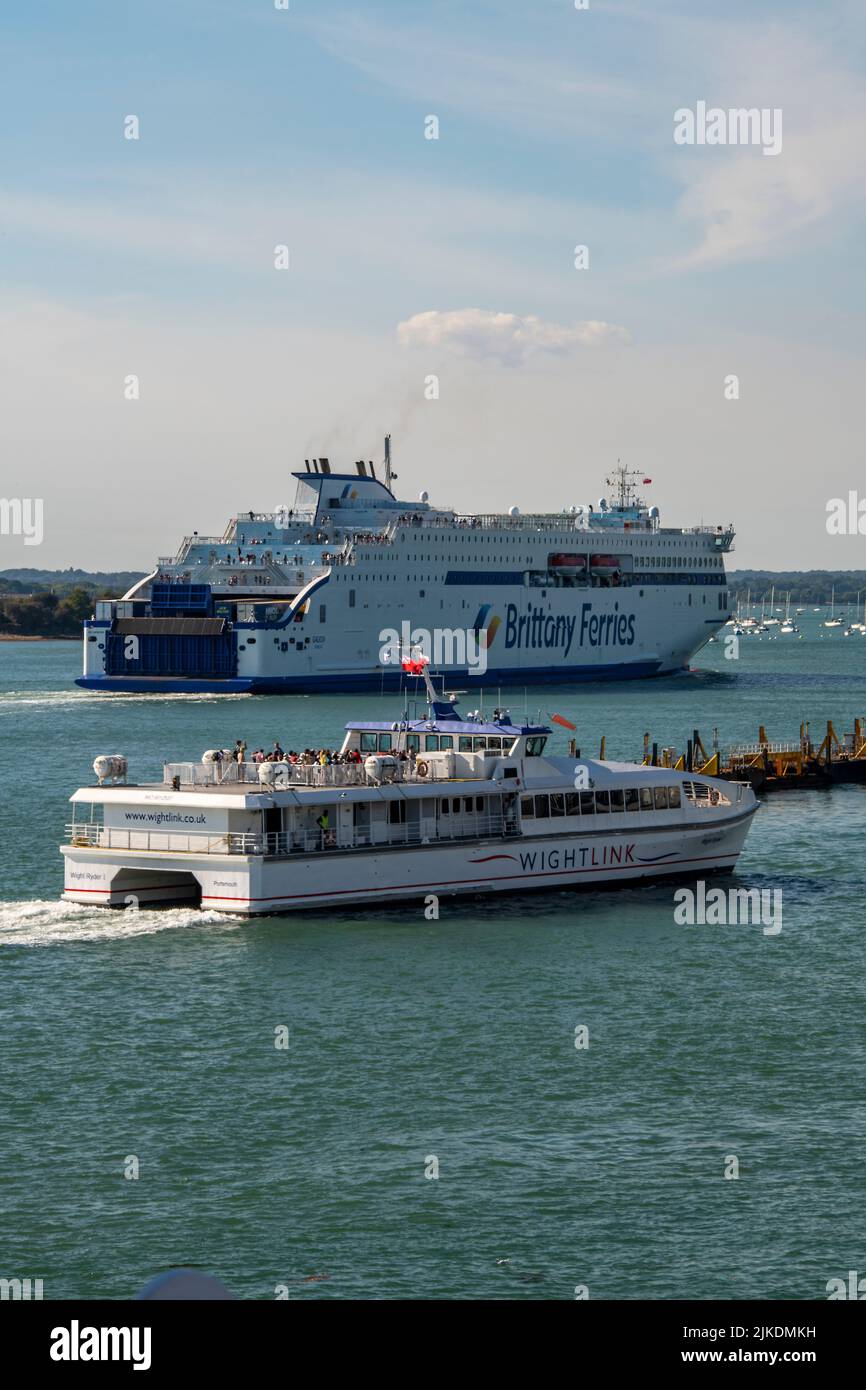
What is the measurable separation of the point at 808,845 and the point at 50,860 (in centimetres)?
2014

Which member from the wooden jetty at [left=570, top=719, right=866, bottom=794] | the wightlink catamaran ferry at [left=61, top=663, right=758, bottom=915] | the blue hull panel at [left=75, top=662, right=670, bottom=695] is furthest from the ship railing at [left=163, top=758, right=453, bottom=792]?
the blue hull panel at [left=75, top=662, right=670, bottom=695]

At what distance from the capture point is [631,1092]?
76.2 feet

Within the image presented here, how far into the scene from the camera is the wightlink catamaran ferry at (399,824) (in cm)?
3444

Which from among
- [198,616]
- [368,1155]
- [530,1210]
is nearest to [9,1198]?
[368,1155]

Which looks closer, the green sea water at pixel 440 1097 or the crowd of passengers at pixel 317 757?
the green sea water at pixel 440 1097

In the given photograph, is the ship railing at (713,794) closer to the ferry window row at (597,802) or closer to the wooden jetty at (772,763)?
the ferry window row at (597,802)

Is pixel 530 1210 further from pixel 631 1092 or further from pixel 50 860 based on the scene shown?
pixel 50 860

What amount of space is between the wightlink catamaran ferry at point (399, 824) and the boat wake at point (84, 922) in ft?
1.15

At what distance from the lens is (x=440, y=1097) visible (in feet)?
75.8

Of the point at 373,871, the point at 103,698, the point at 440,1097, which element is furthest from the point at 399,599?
the point at 440,1097

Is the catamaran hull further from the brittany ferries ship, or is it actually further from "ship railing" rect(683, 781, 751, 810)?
the brittany ferries ship

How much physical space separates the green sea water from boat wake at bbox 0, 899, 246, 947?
0.32 ft

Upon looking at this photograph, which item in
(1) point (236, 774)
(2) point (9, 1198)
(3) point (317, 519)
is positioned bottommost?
(2) point (9, 1198)

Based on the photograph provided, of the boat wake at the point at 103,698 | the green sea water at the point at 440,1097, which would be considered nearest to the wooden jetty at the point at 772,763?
the green sea water at the point at 440,1097
